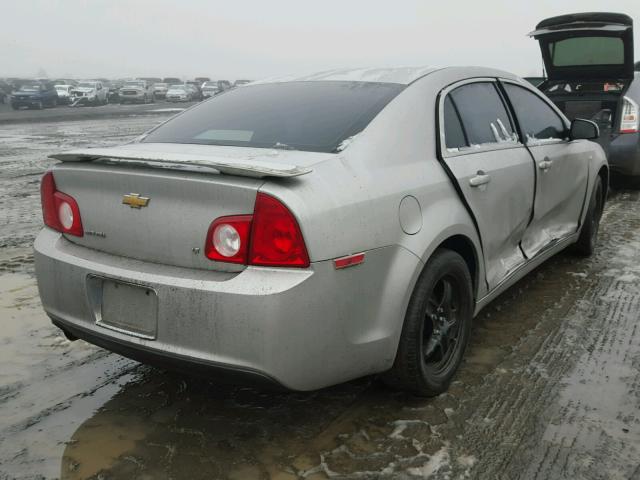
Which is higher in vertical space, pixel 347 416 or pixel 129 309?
pixel 129 309

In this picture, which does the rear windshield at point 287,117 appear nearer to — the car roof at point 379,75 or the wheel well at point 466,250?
the car roof at point 379,75

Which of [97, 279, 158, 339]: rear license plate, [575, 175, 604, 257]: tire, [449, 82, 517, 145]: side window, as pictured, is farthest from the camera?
[575, 175, 604, 257]: tire

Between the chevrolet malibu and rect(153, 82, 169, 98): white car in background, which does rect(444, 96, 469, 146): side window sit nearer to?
the chevrolet malibu

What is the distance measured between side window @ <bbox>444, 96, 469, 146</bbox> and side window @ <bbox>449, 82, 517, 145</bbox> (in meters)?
0.06

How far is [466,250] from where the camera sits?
3246 mm

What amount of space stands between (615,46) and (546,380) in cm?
619

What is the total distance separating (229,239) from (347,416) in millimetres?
1044

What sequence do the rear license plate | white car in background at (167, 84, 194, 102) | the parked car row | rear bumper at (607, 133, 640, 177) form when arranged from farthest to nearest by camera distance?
white car in background at (167, 84, 194, 102), the parked car row, rear bumper at (607, 133, 640, 177), the rear license plate

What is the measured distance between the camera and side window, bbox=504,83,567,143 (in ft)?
13.4

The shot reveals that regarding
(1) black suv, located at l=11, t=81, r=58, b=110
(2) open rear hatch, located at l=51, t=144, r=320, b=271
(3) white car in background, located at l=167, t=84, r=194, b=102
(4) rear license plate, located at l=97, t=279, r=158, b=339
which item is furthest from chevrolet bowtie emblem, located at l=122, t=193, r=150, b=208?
(3) white car in background, located at l=167, t=84, r=194, b=102

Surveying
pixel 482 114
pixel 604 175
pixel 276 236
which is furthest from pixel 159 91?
pixel 276 236

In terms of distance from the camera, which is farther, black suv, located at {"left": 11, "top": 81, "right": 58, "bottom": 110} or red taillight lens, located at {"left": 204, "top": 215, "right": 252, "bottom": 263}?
black suv, located at {"left": 11, "top": 81, "right": 58, "bottom": 110}

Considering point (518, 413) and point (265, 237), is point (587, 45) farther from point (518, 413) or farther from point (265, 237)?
point (265, 237)

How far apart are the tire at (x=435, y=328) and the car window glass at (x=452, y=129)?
601 millimetres
